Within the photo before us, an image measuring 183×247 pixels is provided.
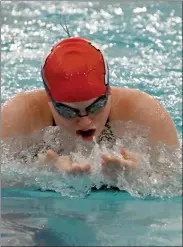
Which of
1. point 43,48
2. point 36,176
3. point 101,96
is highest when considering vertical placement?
point 101,96

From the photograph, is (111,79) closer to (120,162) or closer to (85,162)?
(85,162)

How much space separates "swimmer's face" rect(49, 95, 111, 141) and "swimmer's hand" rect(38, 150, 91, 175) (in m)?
0.22

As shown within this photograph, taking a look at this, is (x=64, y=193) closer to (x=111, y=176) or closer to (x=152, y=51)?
(x=111, y=176)

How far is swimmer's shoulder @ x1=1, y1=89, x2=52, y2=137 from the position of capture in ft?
10.4

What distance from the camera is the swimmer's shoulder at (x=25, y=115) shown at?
3162 millimetres

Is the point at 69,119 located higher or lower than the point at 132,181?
higher

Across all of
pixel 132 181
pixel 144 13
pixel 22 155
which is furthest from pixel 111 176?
pixel 144 13

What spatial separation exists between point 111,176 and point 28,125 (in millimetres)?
691

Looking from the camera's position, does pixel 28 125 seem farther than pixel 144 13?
No

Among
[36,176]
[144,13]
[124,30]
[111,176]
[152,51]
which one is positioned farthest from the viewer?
[144,13]

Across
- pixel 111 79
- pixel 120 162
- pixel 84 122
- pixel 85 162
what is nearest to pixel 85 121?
pixel 84 122

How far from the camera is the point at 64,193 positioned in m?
3.02

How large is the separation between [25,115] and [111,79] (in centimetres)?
198

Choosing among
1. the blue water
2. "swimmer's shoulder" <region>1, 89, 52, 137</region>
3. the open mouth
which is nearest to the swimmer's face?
the open mouth
